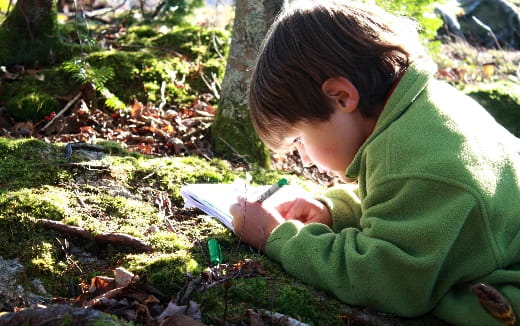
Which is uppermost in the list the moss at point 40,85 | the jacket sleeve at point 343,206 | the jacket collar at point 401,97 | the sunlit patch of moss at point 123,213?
the jacket collar at point 401,97

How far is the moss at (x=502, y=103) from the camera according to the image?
5414 mm

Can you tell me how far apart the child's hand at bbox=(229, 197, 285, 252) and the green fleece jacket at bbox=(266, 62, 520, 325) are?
27cm

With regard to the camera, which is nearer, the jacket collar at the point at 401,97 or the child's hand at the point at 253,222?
the jacket collar at the point at 401,97

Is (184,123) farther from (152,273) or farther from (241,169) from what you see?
(152,273)

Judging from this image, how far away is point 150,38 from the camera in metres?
5.57

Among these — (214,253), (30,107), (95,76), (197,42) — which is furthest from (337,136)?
(197,42)

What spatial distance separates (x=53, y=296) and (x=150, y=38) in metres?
3.86

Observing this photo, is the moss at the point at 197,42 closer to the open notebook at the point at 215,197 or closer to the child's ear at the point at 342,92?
the open notebook at the point at 215,197

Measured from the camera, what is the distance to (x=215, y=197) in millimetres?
2906

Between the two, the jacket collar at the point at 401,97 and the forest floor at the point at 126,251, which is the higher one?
the jacket collar at the point at 401,97

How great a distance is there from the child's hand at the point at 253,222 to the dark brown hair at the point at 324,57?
1.37ft

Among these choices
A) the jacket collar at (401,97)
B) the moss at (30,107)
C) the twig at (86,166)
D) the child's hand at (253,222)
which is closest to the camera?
the jacket collar at (401,97)

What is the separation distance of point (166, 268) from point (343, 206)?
3.38ft

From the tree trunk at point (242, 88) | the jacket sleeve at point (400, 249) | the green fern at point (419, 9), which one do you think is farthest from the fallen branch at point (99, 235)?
the green fern at point (419, 9)
